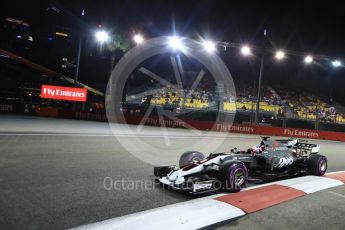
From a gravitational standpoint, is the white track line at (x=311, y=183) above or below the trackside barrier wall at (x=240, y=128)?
below

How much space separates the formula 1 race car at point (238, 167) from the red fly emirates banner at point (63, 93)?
1950 cm

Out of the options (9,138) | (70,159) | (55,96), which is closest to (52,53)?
(55,96)

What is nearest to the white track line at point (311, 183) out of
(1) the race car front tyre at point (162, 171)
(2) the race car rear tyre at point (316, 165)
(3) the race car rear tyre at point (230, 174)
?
(2) the race car rear tyre at point (316, 165)

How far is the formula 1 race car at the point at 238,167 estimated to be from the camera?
5785 mm

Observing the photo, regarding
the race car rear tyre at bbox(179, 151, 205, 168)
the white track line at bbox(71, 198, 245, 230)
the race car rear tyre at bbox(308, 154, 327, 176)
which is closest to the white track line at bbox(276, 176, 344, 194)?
the race car rear tyre at bbox(308, 154, 327, 176)

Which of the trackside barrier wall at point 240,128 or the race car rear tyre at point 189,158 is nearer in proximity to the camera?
the race car rear tyre at point 189,158

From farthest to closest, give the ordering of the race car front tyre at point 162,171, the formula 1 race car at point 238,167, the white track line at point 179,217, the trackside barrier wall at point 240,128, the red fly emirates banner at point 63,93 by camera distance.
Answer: the red fly emirates banner at point 63,93, the trackside barrier wall at point 240,128, the race car front tyre at point 162,171, the formula 1 race car at point 238,167, the white track line at point 179,217

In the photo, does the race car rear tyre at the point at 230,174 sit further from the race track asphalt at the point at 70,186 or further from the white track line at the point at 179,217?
the race track asphalt at the point at 70,186

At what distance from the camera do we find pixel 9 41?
30.5 meters

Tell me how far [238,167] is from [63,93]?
21320mm

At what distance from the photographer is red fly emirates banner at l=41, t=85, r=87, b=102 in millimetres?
24516

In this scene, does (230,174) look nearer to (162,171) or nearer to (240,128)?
(162,171)

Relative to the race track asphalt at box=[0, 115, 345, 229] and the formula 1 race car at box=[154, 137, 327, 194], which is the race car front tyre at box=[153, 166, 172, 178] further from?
the race track asphalt at box=[0, 115, 345, 229]

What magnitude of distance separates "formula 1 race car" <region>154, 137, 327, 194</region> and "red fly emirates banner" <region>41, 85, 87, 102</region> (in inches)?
768
